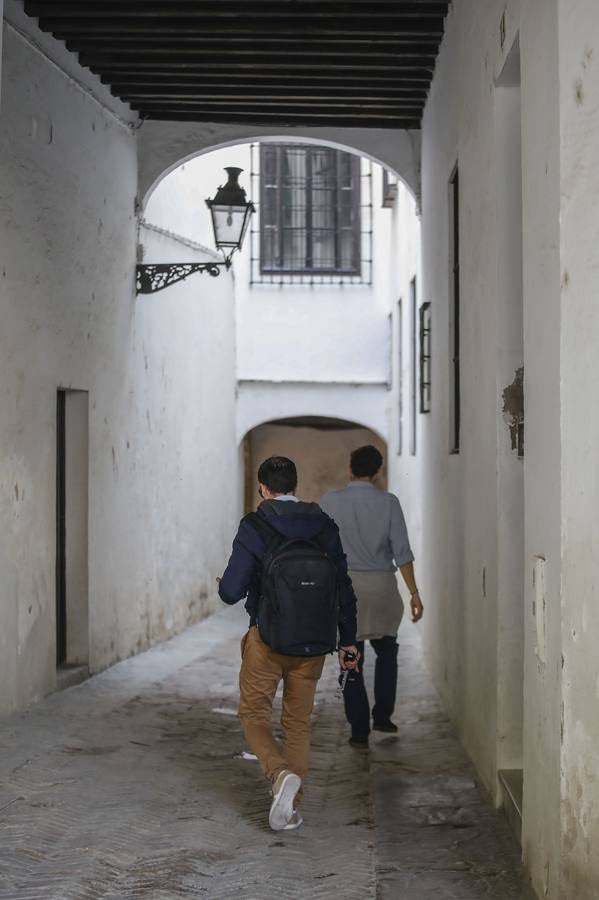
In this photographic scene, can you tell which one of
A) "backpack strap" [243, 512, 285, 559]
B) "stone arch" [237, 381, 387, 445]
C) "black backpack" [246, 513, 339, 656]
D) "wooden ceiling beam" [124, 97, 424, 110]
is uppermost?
"wooden ceiling beam" [124, 97, 424, 110]

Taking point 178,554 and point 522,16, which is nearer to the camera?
point 522,16

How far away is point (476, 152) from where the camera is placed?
21.5 ft

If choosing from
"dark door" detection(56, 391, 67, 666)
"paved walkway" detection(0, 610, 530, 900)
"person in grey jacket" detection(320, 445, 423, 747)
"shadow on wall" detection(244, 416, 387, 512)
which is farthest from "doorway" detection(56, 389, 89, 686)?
"shadow on wall" detection(244, 416, 387, 512)

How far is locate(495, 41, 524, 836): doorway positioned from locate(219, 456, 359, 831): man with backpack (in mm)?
699

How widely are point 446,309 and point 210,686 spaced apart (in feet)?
11.0

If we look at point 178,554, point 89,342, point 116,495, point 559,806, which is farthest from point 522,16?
point 178,554

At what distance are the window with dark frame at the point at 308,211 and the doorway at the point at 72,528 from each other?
9.69 meters

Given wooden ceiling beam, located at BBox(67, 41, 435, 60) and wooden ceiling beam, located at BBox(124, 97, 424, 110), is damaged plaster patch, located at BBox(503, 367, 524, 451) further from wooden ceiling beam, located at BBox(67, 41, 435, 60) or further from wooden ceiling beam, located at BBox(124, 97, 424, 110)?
wooden ceiling beam, located at BBox(124, 97, 424, 110)

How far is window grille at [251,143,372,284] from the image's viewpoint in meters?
18.9

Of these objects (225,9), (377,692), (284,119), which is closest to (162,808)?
(377,692)

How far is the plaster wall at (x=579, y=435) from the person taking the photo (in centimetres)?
380

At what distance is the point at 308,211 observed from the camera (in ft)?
62.6

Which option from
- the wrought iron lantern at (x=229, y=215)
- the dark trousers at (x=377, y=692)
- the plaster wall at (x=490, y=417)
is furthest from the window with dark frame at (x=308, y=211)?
the dark trousers at (x=377, y=692)

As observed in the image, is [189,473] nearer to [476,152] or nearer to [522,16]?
[476,152]
